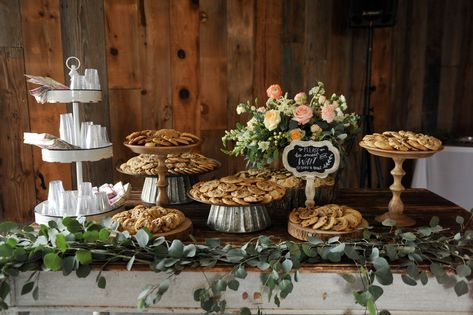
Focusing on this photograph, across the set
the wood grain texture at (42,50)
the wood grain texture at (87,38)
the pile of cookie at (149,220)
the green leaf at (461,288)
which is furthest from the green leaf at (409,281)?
the wood grain texture at (42,50)

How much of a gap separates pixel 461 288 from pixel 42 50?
2.53 meters

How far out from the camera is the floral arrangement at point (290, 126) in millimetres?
1219

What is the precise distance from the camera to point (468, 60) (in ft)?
8.80

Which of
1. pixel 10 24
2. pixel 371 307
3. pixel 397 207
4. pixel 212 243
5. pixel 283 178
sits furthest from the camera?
pixel 10 24

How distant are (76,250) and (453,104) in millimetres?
2683

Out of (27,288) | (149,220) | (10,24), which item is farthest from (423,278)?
(10,24)

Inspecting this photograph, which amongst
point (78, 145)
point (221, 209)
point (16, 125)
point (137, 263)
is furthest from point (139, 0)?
point (137, 263)

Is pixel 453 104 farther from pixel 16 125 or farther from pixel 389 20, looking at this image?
pixel 16 125

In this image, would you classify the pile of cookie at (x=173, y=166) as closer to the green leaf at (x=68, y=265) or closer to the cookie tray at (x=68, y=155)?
the cookie tray at (x=68, y=155)

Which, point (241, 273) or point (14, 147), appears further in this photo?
point (14, 147)

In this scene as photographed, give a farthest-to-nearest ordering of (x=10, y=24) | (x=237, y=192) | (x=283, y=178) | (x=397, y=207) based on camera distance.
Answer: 1. (x=10, y=24)
2. (x=283, y=178)
3. (x=397, y=207)
4. (x=237, y=192)

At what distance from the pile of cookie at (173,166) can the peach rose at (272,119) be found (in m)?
0.33

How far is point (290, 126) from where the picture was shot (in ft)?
4.07

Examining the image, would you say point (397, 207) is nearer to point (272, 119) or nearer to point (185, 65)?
point (272, 119)
